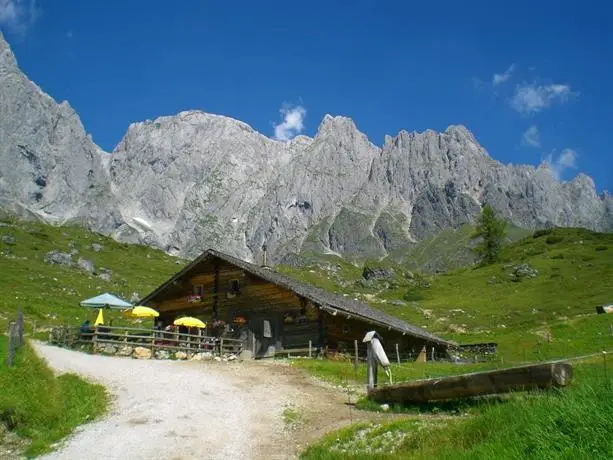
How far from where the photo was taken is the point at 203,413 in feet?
63.1

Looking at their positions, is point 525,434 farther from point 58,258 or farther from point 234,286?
point 58,258

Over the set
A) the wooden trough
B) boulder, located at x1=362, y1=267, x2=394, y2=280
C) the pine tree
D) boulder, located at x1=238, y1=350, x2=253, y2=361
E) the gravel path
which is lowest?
the gravel path

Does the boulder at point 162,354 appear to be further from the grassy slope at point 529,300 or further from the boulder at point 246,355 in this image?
the grassy slope at point 529,300

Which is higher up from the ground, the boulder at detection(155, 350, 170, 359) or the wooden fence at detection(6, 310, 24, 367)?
the wooden fence at detection(6, 310, 24, 367)

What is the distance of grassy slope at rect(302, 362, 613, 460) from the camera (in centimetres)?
841

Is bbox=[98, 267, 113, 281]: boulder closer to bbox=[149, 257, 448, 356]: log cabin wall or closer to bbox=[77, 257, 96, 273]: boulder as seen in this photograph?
bbox=[77, 257, 96, 273]: boulder

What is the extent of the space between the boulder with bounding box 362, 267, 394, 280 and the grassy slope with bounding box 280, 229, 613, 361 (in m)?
16.8

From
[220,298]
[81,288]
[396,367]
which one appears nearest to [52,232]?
[81,288]

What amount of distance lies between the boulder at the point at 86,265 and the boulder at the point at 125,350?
6531cm

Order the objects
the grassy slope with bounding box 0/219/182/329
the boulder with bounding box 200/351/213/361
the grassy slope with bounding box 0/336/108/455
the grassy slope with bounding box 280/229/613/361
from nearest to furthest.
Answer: the grassy slope with bounding box 0/336/108/455 → the boulder with bounding box 200/351/213/361 → the grassy slope with bounding box 280/229/613/361 → the grassy slope with bounding box 0/219/182/329

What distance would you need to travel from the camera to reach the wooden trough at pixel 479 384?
12.2 metres

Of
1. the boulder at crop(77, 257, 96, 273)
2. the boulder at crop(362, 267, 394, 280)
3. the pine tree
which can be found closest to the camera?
the boulder at crop(77, 257, 96, 273)

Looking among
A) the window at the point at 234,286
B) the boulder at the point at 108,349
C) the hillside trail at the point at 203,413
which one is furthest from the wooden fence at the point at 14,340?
the window at the point at 234,286

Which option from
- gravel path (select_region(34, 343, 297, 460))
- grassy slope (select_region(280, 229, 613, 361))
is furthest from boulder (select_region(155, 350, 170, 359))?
grassy slope (select_region(280, 229, 613, 361))
